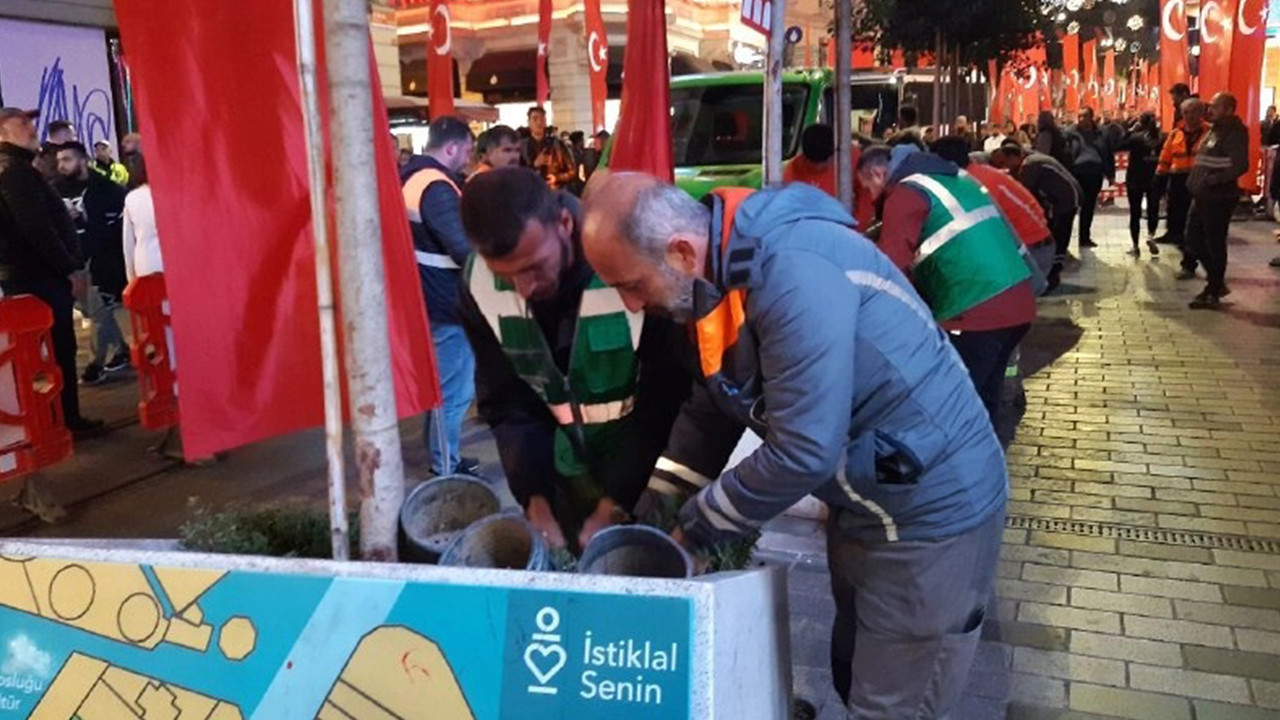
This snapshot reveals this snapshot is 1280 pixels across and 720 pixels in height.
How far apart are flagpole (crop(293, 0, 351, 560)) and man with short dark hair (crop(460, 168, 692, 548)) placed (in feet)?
1.11

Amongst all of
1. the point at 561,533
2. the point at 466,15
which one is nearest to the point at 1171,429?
the point at 561,533

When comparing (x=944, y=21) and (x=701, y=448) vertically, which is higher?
(x=944, y=21)

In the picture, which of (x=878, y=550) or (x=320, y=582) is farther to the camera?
(x=878, y=550)

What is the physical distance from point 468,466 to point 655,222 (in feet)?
14.9

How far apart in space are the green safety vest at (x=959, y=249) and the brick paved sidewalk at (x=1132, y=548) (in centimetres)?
122

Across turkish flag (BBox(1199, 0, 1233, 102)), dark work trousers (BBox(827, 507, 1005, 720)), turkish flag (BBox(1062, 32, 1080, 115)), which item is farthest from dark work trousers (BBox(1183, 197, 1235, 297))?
turkish flag (BBox(1062, 32, 1080, 115))

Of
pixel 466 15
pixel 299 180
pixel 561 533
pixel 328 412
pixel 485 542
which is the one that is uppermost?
pixel 466 15

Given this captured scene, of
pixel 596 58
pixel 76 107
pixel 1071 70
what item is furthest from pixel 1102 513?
pixel 1071 70

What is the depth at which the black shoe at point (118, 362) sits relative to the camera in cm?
991

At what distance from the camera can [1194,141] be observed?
1225cm

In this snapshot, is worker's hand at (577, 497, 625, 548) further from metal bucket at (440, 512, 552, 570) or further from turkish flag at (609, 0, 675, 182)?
turkish flag at (609, 0, 675, 182)

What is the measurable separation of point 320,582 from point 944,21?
1655 centimetres

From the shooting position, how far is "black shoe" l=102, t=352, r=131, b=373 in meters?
9.91

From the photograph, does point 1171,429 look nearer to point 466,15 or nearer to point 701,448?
point 701,448
